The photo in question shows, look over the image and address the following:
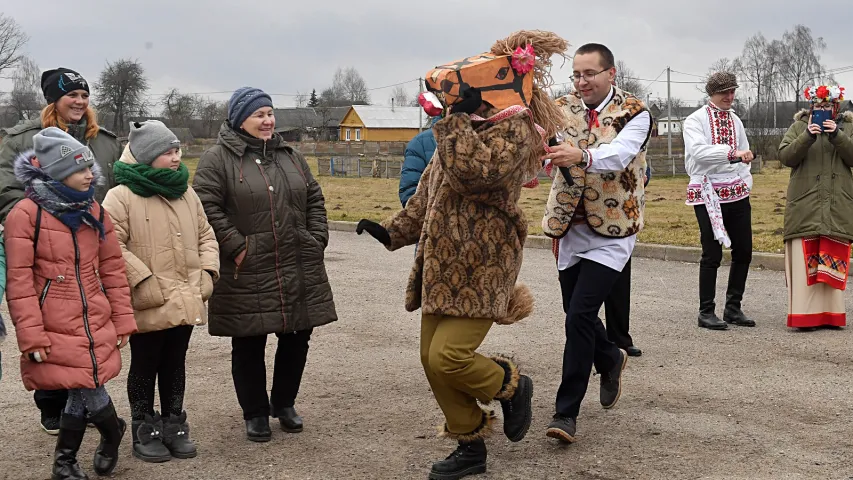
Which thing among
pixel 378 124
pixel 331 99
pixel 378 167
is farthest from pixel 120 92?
pixel 331 99

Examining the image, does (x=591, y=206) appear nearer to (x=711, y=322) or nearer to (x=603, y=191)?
(x=603, y=191)

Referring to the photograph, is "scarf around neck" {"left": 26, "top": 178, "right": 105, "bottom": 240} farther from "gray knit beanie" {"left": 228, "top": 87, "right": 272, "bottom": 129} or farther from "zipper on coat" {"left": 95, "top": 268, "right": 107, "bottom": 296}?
"gray knit beanie" {"left": 228, "top": 87, "right": 272, "bottom": 129}

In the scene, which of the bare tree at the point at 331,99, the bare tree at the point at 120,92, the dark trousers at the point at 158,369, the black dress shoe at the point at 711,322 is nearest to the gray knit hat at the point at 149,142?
the dark trousers at the point at 158,369

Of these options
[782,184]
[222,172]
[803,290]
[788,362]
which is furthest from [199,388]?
[782,184]

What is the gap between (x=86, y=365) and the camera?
476cm

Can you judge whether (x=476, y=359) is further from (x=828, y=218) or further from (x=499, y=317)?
(x=828, y=218)

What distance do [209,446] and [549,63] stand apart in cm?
266

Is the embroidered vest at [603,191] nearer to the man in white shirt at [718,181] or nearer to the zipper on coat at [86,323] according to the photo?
the zipper on coat at [86,323]

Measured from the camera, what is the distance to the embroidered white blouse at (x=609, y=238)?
539cm

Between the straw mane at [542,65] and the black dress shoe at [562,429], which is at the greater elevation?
the straw mane at [542,65]

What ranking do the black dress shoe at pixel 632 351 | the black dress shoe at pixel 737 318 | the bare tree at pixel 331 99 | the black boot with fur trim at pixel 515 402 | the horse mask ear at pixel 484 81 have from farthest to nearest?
1. the bare tree at pixel 331 99
2. the black dress shoe at pixel 737 318
3. the black dress shoe at pixel 632 351
4. the black boot with fur trim at pixel 515 402
5. the horse mask ear at pixel 484 81

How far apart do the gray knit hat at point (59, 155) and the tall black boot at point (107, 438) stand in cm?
111

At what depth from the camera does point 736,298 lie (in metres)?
8.91

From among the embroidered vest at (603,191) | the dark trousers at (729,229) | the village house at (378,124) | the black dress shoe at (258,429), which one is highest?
the village house at (378,124)
